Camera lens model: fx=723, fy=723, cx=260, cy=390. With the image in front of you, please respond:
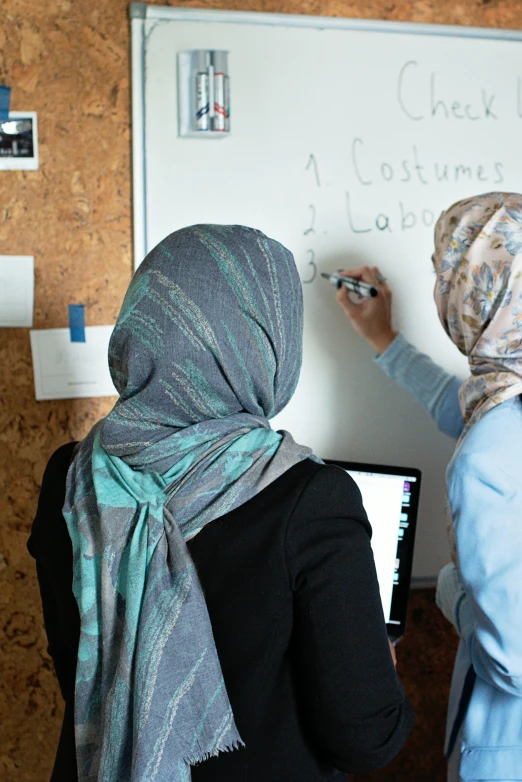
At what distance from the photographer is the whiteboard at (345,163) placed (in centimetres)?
148

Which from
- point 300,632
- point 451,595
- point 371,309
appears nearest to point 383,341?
point 371,309

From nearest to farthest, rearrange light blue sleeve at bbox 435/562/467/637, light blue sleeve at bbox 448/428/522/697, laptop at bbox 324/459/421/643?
light blue sleeve at bbox 448/428/522/697 < light blue sleeve at bbox 435/562/467/637 < laptop at bbox 324/459/421/643

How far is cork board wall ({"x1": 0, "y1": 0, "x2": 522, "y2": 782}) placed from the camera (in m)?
1.45

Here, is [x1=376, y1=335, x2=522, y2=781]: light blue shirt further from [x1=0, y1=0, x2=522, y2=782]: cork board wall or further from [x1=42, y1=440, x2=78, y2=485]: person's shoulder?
[x1=0, y1=0, x2=522, y2=782]: cork board wall

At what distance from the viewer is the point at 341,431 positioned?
1.65m

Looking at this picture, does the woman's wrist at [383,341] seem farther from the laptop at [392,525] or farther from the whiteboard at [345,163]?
the laptop at [392,525]

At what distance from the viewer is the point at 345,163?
1.56 metres

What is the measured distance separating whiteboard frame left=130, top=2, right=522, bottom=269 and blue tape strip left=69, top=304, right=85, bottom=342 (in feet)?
0.50

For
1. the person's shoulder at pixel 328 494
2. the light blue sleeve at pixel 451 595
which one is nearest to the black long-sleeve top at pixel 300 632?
the person's shoulder at pixel 328 494

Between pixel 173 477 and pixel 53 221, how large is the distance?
0.86m

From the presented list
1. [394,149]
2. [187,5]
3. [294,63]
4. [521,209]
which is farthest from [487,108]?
[187,5]

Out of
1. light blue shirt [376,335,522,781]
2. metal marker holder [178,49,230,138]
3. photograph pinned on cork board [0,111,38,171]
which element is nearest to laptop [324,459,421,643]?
light blue shirt [376,335,522,781]

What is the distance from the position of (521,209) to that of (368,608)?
728 mm

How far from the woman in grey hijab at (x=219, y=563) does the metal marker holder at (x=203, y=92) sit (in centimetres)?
69
